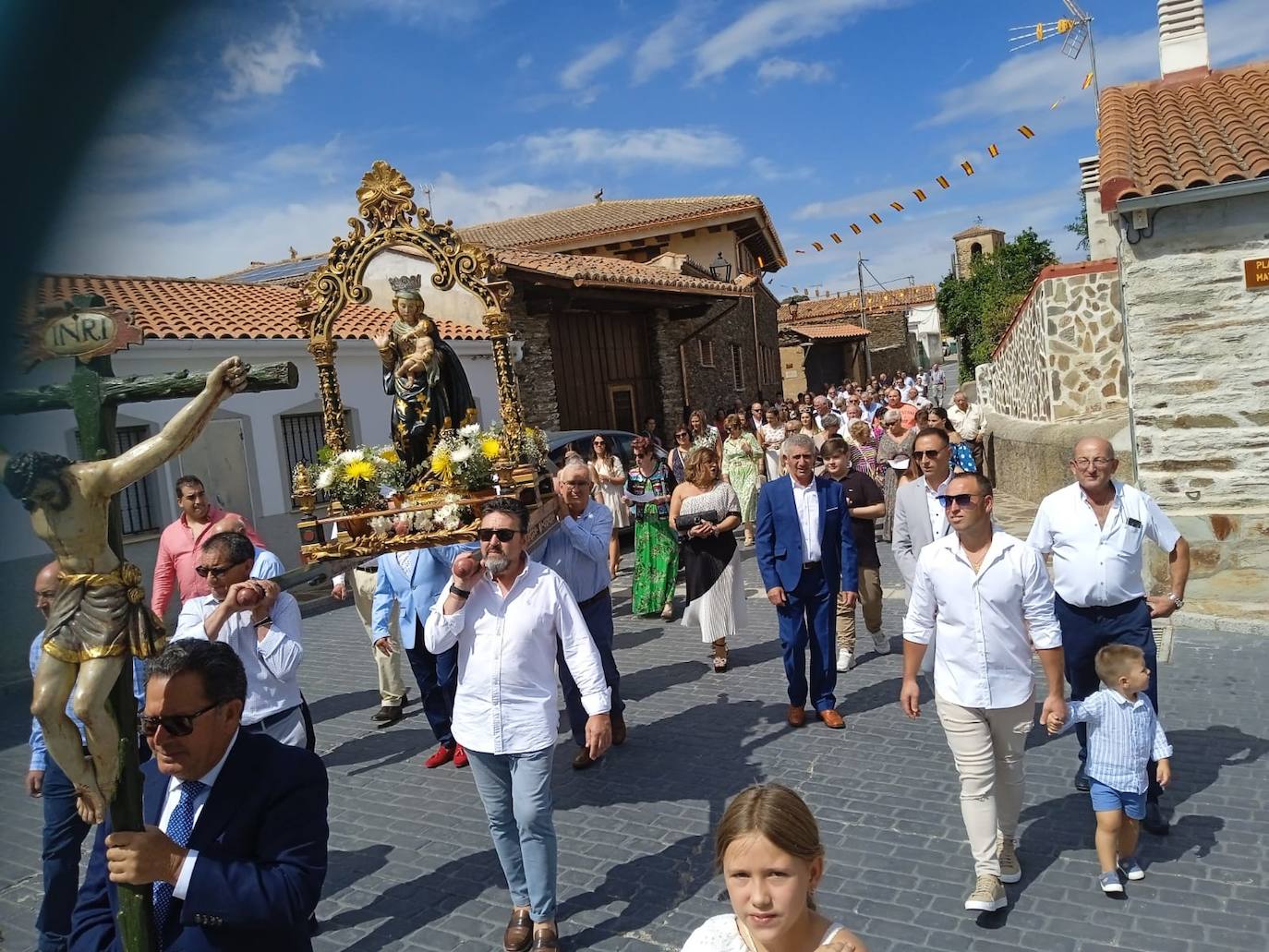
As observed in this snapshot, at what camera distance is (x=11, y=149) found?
2.68 ft

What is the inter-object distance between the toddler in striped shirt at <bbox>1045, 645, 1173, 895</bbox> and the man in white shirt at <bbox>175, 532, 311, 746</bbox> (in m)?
3.25

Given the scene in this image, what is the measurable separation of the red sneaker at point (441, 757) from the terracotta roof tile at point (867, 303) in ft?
156

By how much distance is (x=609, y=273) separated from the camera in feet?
54.9

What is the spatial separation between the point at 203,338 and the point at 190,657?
36.2 ft

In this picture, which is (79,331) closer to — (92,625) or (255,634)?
(92,625)

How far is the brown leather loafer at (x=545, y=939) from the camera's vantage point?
3.62m

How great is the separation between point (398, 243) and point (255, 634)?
252cm

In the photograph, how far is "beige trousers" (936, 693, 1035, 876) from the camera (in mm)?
3717

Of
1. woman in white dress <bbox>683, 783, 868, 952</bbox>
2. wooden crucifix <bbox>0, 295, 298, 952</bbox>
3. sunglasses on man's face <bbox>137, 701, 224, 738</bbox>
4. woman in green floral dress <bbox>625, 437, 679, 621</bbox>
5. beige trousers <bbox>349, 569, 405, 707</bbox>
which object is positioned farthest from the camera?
woman in green floral dress <bbox>625, 437, 679, 621</bbox>

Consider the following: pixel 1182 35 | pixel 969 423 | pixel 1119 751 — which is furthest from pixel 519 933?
pixel 1182 35

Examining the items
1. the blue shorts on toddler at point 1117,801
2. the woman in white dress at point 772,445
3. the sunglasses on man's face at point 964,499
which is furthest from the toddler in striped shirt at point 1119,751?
the woman in white dress at point 772,445

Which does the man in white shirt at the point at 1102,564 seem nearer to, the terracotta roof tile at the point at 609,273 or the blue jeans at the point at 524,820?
the blue jeans at the point at 524,820

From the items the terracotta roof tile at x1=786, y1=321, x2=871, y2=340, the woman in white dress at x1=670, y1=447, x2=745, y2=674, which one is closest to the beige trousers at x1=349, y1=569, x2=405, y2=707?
the woman in white dress at x1=670, y1=447, x2=745, y2=674

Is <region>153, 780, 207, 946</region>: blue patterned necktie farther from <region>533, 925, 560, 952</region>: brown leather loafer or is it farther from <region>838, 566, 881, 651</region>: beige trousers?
<region>838, 566, 881, 651</region>: beige trousers
